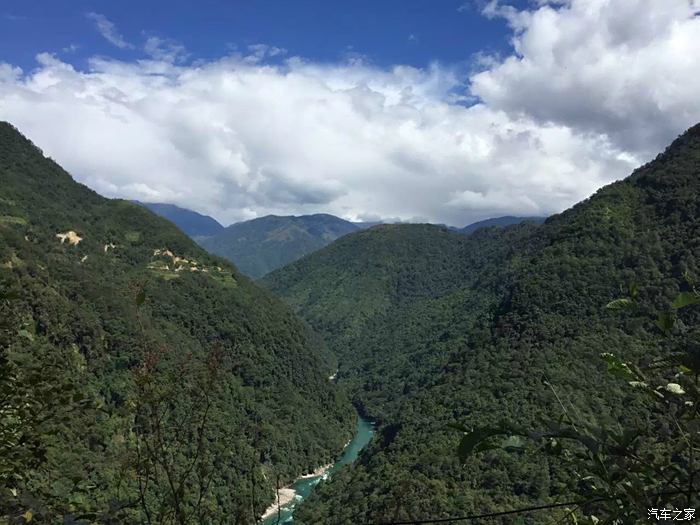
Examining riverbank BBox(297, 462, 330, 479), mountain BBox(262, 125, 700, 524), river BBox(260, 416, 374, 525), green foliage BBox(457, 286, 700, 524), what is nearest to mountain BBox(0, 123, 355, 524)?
riverbank BBox(297, 462, 330, 479)

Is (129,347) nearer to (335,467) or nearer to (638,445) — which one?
(335,467)

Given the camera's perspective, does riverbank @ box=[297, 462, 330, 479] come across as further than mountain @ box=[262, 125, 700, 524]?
Yes

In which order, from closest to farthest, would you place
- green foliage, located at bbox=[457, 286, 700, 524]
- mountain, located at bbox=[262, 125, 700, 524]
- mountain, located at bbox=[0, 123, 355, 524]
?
green foliage, located at bbox=[457, 286, 700, 524] → mountain, located at bbox=[0, 123, 355, 524] → mountain, located at bbox=[262, 125, 700, 524]

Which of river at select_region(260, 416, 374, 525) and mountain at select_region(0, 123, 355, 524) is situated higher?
mountain at select_region(0, 123, 355, 524)

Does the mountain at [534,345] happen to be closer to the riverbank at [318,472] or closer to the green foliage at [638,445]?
the riverbank at [318,472]

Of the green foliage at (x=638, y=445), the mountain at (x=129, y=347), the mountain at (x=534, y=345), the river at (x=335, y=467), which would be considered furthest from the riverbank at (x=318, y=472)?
the green foliage at (x=638, y=445)

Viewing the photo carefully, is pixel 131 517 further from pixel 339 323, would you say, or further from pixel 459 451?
pixel 339 323

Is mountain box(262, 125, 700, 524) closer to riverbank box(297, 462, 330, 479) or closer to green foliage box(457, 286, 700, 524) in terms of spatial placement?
riverbank box(297, 462, 330, 479)
